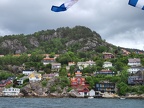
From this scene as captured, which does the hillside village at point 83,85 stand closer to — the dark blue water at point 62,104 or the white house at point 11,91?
the white house at point 11,91

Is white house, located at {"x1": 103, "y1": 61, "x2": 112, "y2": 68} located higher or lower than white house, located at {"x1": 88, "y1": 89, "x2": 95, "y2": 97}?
higher

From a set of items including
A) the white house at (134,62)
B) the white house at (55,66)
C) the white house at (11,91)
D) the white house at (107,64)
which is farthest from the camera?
the white house at (55,66)

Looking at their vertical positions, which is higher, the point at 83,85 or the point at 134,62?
the point at 134,62

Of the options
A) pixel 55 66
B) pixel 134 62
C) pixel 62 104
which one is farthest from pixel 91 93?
pixel 62 104

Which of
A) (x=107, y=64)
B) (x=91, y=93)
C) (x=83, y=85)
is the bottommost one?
(x=91, y=93)

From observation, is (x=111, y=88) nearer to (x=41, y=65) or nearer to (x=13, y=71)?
(x=41, y=65)

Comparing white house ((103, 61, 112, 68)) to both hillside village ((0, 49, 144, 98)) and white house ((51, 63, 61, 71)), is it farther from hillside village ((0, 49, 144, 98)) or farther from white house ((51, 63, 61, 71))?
white house ((51, 63, 61, 71))

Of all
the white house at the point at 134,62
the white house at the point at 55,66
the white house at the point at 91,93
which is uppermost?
the white house at the point at 134,62

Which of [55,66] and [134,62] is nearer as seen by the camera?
[134,62]

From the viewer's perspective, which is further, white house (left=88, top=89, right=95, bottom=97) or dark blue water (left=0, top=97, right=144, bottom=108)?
white house (left=88, top=89, right=95, bottom=97)

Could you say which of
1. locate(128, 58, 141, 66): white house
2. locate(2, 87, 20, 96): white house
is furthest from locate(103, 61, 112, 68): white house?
locate(2, 87, 20, 96): white house

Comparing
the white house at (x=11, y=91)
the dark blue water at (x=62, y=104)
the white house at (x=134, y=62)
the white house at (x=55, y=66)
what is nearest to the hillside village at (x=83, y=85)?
the white house at (x=11, y=91)

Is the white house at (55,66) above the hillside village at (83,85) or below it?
above

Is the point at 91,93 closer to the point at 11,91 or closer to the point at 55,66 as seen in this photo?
the point at 11,91
